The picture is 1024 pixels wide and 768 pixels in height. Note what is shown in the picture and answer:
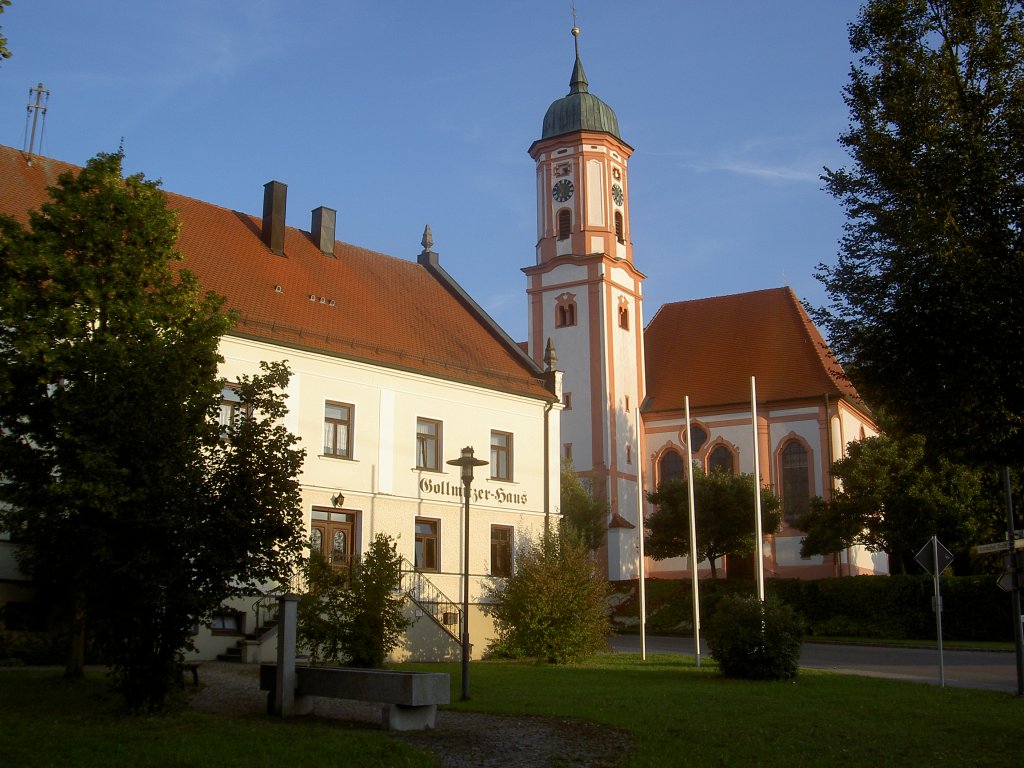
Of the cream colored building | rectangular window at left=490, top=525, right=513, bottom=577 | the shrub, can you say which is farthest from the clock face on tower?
the shrub

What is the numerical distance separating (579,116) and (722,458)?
63.3 ft

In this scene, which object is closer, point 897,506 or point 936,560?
point 936,560

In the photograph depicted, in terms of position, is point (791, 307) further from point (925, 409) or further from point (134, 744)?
point (134, 744)

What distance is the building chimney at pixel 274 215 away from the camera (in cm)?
3152

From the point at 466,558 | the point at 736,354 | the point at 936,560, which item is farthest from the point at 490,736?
the point at 736,354

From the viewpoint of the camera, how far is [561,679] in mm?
19531

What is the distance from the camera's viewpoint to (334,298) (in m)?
31.1

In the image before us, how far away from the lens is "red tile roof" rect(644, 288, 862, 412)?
53.5m

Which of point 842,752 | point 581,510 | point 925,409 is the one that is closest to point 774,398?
point 581,510

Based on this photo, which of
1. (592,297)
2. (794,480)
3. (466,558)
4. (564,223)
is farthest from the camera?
(564,223)

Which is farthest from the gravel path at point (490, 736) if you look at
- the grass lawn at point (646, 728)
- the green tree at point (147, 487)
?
the green tree at point (147, 487)

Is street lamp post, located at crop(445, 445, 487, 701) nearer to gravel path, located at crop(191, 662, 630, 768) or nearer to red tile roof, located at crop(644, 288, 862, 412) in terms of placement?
gravel path, located at crop(191, 662, 630, 768)

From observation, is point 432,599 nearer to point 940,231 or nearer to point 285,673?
point 285,673

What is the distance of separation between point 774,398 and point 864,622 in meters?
14.9
